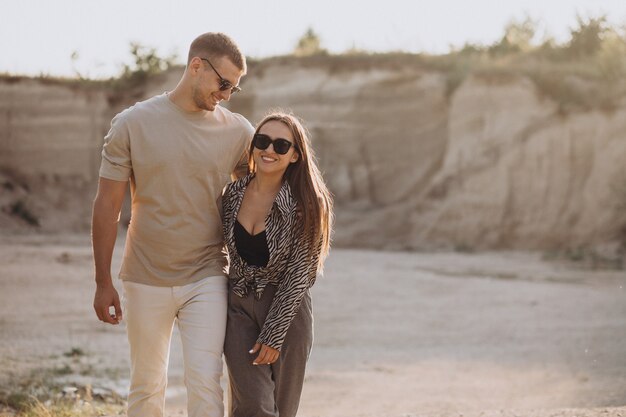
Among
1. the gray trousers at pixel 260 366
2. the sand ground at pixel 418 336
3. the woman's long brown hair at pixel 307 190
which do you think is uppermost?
the woman's long brown hair at pixel 307 190

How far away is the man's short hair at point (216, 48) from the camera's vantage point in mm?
4754

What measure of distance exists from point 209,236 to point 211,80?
75 centimetres

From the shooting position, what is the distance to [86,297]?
1544 cm

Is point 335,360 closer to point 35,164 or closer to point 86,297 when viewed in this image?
point 86,297

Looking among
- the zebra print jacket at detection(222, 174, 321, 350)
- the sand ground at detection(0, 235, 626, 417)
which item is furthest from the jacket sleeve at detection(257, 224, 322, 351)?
the sand ground at detection(0, 235, 626, 417)

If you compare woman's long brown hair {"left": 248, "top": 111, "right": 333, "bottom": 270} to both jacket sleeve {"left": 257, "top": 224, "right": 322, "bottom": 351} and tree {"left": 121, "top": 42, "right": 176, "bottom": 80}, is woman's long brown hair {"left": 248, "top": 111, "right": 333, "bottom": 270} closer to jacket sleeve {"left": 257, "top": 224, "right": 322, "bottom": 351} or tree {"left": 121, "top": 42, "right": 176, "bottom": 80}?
jacket sleeve {"left": 257, "top": 224, "right": 322, "bottom": 351}

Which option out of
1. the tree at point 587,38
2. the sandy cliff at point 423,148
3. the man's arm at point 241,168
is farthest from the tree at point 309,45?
the man's arm at point 241,168

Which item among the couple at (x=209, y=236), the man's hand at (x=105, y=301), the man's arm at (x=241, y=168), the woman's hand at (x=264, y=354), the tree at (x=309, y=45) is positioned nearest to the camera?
the woman's hand at (x=264, y=354)

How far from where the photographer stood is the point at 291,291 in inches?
179

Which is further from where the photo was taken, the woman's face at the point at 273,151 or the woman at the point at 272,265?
the woman's face at the point at 273,151

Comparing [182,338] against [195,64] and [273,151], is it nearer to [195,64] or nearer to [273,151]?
[273,151]

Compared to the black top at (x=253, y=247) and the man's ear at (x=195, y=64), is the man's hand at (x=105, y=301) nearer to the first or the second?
the black top at (x=253, y=247)

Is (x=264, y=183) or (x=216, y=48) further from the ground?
(x=216, y=48)

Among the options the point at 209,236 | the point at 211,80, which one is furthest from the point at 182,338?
the point at 211,80
